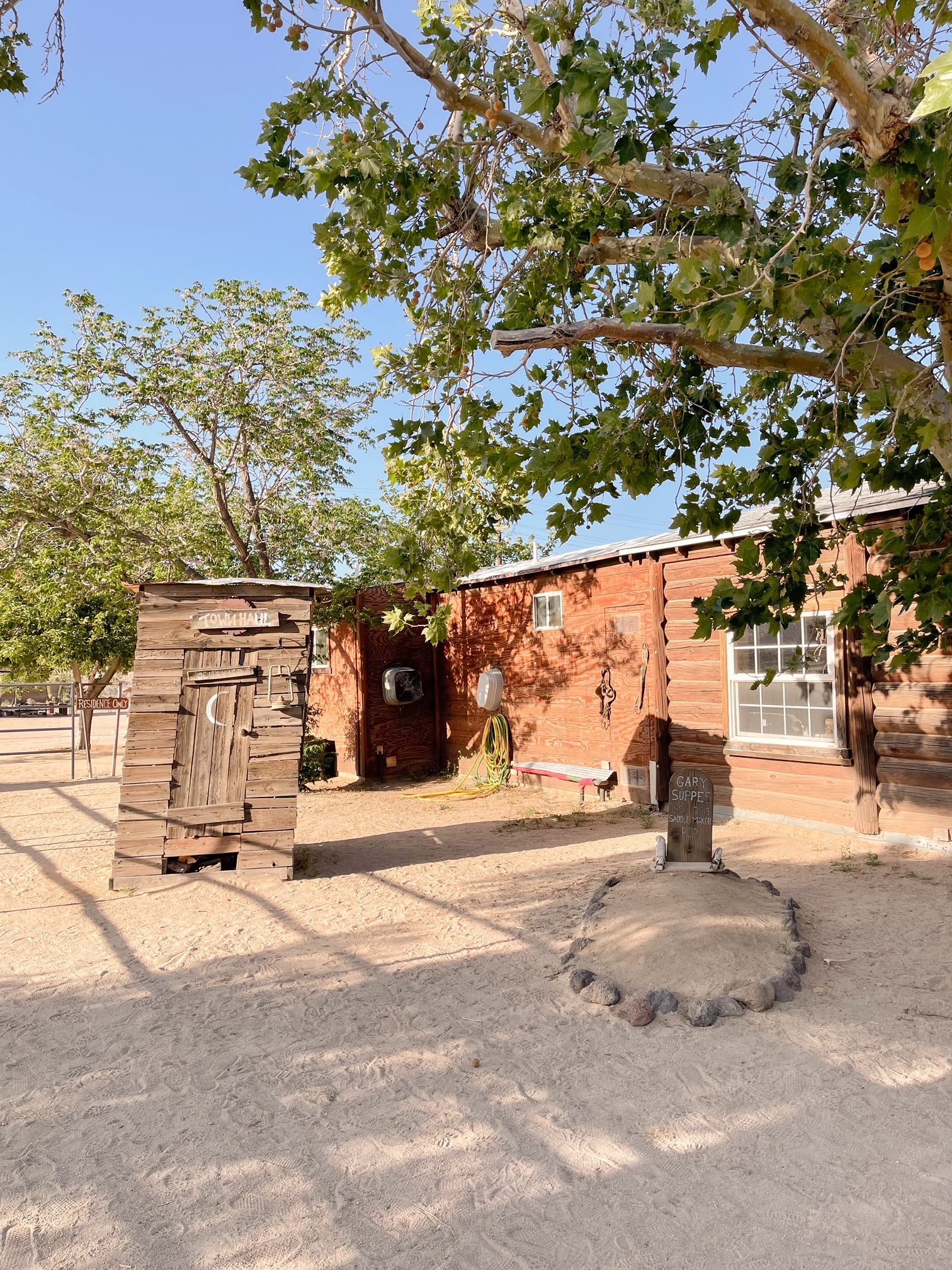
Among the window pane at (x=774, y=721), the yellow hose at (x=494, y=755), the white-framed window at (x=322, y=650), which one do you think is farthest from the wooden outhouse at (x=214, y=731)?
the white-framed window at (x=322, y=650)

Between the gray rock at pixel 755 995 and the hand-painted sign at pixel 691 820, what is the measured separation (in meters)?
1.93

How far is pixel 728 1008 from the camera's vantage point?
4.45 metres

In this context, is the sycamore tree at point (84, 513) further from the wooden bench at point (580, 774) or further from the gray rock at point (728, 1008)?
the gray rock at point (728, 1008)

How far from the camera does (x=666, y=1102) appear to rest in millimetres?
3600

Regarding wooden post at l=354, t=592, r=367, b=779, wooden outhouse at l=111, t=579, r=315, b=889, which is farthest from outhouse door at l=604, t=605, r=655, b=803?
wooden outhouse at l=111, t=579, r=315, b=889

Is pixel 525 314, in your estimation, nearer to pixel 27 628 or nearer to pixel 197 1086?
pixel 197 1086

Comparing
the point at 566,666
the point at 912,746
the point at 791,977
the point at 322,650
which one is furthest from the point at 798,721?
the point at 322,650

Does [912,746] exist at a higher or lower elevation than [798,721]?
lower

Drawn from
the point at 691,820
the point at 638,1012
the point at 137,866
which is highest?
the point at 691,820

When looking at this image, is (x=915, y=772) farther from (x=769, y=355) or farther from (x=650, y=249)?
(x=650, y=249)

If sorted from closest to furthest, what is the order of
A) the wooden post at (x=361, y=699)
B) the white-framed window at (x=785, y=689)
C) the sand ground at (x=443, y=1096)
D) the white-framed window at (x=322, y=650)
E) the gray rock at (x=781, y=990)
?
1. the sand ground at (x=443, y=1096)
2. the gray rock at (x=781, y=990)
3. the white-framed window at (x=785, y=689)
4. the wooden post at (x=361, y=699)
5. the white-framed window at (x=322, y=650)

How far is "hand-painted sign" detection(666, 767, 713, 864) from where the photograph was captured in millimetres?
6520

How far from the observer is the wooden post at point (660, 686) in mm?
10867

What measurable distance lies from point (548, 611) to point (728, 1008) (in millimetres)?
9180
